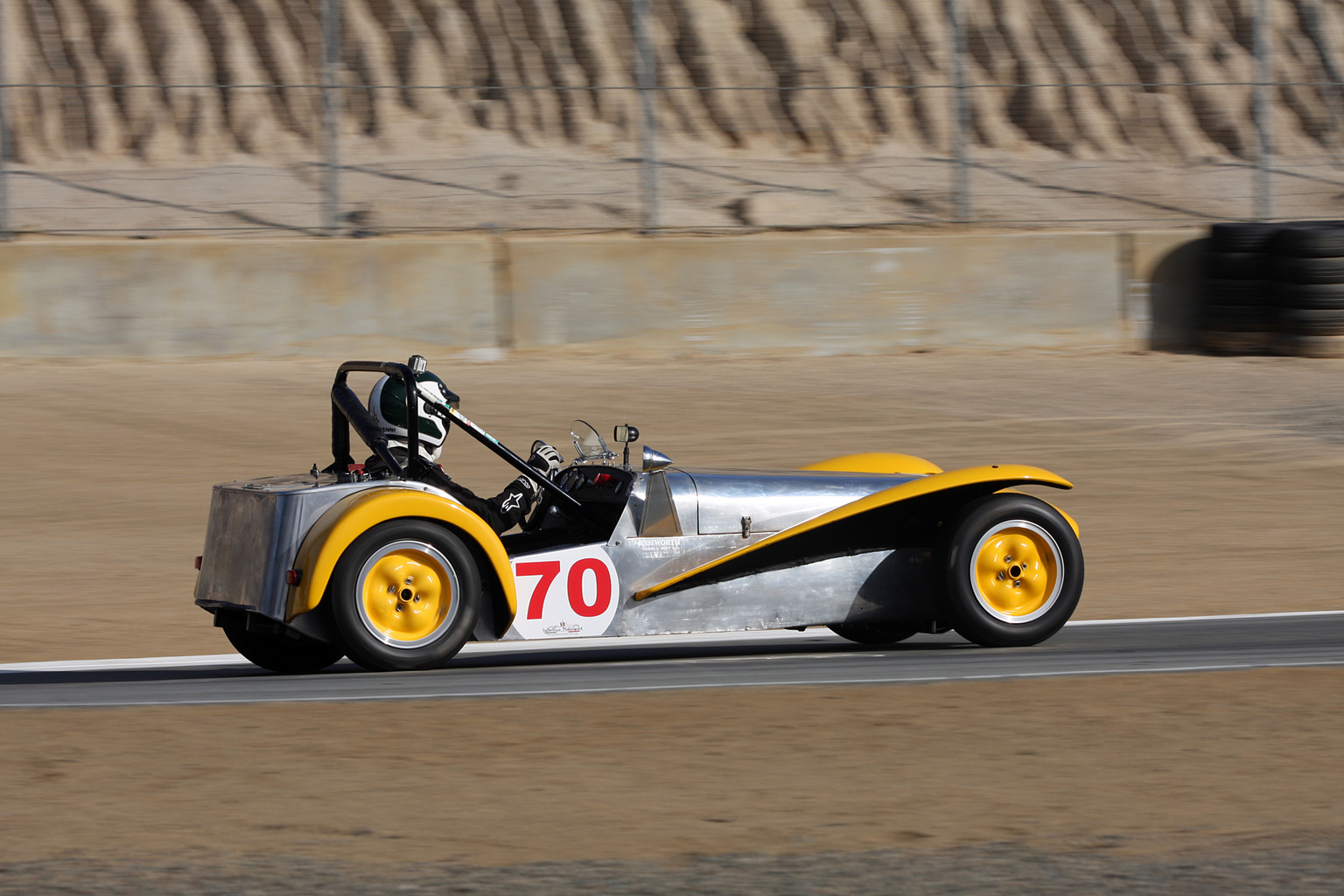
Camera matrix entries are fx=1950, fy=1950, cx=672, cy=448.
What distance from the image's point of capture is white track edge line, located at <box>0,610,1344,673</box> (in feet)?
25.7

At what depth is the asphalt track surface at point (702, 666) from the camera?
23.1 ft

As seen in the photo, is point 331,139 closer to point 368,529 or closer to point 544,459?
point 544,459

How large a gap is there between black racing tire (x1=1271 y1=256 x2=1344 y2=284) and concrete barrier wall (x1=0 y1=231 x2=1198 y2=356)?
123cm

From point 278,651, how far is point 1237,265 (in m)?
12.0

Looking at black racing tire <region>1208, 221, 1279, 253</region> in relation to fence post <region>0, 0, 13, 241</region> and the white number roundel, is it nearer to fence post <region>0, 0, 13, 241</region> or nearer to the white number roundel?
fence post <region>0, 0, 13, 241</region>

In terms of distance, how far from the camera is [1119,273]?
17.8 m

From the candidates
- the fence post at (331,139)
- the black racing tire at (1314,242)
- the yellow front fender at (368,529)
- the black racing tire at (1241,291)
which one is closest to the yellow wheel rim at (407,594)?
the yellow front fender at (368,529)

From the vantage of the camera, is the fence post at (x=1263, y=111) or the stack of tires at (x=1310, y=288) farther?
the fence post at (x=1263, y=111)

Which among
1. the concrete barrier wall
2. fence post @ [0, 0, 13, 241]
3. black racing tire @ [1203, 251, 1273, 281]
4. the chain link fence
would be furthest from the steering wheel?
the chain link fence

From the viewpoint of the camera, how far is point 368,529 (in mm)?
6992

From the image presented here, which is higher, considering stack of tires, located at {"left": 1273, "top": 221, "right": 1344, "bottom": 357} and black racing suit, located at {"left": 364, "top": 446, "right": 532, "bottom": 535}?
stack of tires, located at {"left": 1273, "top": 221, "right": 1344, "bottom": 357}

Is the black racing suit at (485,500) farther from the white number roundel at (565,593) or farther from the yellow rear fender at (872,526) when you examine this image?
the yellow rear fender at (872,526)

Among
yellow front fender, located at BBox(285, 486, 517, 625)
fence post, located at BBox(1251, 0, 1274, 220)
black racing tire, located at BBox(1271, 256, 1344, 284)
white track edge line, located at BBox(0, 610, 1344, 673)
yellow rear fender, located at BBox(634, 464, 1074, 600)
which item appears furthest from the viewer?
fence post, located at BBox(1251, 0, 1274, 220)

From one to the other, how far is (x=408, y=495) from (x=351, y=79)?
831 inches
